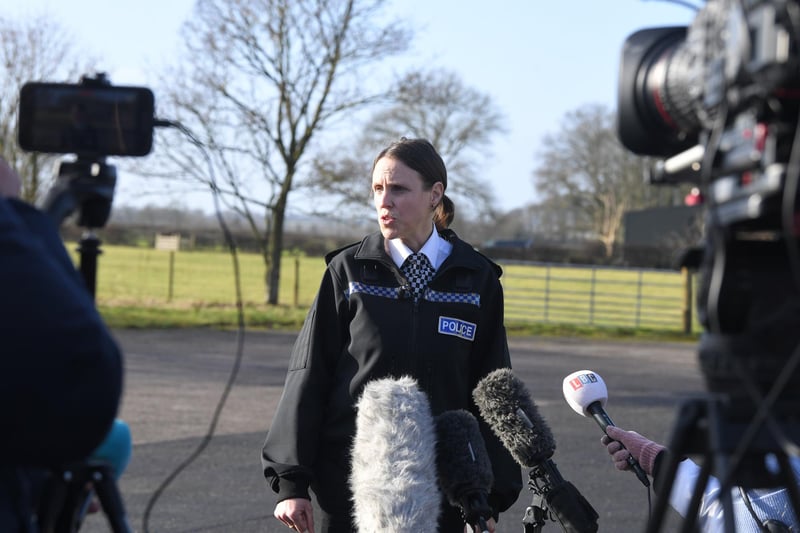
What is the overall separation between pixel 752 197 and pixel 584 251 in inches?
1937

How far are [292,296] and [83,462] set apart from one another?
23.6m

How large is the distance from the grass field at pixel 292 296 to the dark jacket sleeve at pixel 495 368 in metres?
16.1

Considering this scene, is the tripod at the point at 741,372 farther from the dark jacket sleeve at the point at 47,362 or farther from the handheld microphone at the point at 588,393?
the handheld microphone at the point at 588,393

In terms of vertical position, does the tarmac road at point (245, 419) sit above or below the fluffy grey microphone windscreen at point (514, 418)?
below

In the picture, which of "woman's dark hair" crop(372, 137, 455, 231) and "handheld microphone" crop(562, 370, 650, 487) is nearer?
"handheld microphone" crop(562, 370, 650, 487)

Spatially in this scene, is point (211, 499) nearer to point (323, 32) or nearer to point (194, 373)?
point (194, 373)

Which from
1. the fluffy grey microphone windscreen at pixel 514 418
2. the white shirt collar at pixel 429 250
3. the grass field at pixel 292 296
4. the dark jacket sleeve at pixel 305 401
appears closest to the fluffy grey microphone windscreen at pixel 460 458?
the fluffy grey microphone windscreen at pixel 514 418

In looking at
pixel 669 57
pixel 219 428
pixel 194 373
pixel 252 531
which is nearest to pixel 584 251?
pixel 194 373

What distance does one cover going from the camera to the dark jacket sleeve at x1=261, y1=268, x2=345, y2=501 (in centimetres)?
331

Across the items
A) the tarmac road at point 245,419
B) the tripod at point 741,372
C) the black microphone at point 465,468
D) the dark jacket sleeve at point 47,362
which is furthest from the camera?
the tarmac road at point 245,419

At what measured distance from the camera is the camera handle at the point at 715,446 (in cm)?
185

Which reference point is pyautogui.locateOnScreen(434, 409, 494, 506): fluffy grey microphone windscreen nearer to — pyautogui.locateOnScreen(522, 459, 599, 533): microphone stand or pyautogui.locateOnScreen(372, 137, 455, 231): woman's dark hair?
pyautogui.locateOnScreen(522, 459, 599, 533): microphone stand

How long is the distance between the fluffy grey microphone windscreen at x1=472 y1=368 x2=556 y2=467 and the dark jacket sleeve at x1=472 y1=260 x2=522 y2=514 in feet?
0.64

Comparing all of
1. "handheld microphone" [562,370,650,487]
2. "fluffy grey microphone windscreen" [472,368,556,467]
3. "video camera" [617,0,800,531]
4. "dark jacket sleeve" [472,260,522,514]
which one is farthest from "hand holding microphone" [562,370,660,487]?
"video camera" [617,0,800,531]
